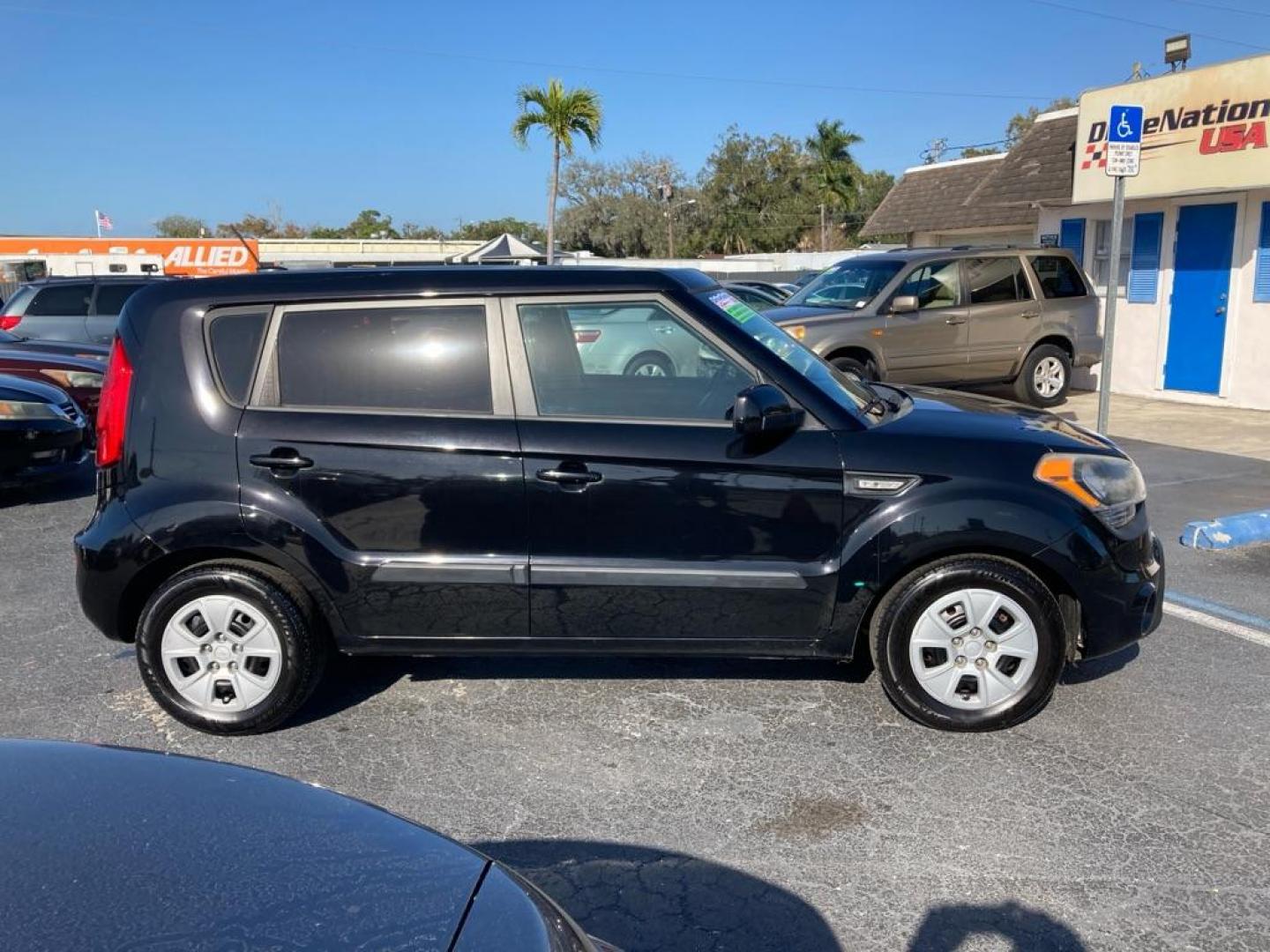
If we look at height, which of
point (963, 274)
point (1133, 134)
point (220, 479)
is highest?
point (1133, 134)

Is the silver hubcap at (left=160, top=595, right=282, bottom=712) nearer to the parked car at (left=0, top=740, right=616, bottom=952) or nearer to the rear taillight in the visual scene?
the rear taillight

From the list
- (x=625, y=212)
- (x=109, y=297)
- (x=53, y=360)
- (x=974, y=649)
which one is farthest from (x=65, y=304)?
(x=625, y=212)

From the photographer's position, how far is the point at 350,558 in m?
4.17

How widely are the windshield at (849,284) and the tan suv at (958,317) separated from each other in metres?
0.01

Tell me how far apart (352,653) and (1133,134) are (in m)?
6.89

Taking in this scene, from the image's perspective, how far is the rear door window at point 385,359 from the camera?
4.20m

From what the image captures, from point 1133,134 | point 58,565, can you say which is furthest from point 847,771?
point 1133,134

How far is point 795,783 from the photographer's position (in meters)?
3.85

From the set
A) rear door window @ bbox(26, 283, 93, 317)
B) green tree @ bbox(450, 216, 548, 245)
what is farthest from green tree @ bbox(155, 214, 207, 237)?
rear door window @ bbox(26, 283, 93, 317)

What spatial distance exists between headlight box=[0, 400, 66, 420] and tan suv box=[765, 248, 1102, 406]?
6.81 metres

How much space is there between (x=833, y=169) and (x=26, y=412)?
5291cm

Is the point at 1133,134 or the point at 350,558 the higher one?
the point at 1133,134

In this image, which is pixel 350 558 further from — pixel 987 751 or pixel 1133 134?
pixel 1133 134

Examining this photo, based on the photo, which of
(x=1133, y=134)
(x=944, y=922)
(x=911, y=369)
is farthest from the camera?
(x=911, y=369)
